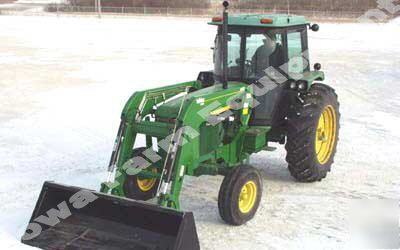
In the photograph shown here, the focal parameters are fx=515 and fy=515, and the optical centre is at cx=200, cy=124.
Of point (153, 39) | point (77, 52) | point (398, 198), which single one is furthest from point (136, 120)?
point (153, 39)

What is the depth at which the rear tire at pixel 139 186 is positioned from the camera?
18.7 feet

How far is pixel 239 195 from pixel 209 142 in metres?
0.78

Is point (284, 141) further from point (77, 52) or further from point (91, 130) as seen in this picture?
point (77, 52)

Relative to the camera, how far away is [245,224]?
5562 mm

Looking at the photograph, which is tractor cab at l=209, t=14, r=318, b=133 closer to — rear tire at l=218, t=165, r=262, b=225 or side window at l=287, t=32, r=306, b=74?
side window at l=287, t=32, r=306, b=74

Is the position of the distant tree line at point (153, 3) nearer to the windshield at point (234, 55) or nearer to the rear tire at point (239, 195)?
the windshield at point (234, 55)

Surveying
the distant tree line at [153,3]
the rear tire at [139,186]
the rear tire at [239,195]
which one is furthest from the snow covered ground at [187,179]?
the distant tree line at [153,3]

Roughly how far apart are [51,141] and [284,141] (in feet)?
13.4

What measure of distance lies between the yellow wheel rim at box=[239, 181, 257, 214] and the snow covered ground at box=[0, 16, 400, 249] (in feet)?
0.64

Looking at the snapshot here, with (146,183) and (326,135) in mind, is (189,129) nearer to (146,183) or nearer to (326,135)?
(146,183)

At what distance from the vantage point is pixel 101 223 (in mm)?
4996

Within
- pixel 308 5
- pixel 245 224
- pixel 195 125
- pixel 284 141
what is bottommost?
pixel 245 224

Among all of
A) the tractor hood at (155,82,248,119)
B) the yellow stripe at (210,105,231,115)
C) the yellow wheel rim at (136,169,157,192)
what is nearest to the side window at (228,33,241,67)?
the tractor hood at (155,82,248,119)

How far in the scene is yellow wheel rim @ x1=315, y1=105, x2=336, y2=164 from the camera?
705 centimetres
